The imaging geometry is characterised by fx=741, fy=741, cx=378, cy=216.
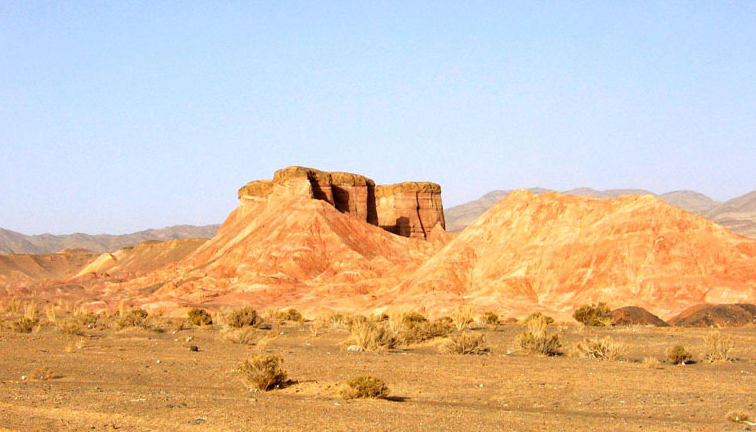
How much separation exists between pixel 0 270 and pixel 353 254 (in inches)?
3069

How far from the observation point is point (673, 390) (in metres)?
13.5

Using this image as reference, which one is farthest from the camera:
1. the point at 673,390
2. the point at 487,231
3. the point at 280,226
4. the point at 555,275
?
the point at 280,226

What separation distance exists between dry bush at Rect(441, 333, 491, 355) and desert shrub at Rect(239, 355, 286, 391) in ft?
21.3

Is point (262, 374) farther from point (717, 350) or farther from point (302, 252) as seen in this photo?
point (302, 252)

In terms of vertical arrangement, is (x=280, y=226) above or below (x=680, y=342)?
above

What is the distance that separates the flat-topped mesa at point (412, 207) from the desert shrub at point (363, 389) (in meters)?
83.2

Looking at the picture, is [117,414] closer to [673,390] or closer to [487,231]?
[673,390]

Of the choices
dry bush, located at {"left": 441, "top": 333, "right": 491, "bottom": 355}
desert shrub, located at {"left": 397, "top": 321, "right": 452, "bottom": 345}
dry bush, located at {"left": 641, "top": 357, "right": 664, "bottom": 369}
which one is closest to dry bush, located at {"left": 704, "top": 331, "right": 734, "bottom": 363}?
dry bush, located at {"left": 641, "top": 357, "right": 664, "bottom": 369}

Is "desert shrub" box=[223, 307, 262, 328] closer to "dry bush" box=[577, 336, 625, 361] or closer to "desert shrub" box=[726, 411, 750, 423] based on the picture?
"dry bush" box=[577, 336, 625, 361]

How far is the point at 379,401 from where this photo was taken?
12109 millimetres

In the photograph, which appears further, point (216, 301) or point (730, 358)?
point (216, 301)

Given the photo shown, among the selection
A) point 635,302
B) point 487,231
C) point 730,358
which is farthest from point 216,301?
point 730,358

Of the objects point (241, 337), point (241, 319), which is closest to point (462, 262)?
point (241, 319)

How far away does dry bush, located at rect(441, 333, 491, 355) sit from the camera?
760 inches
